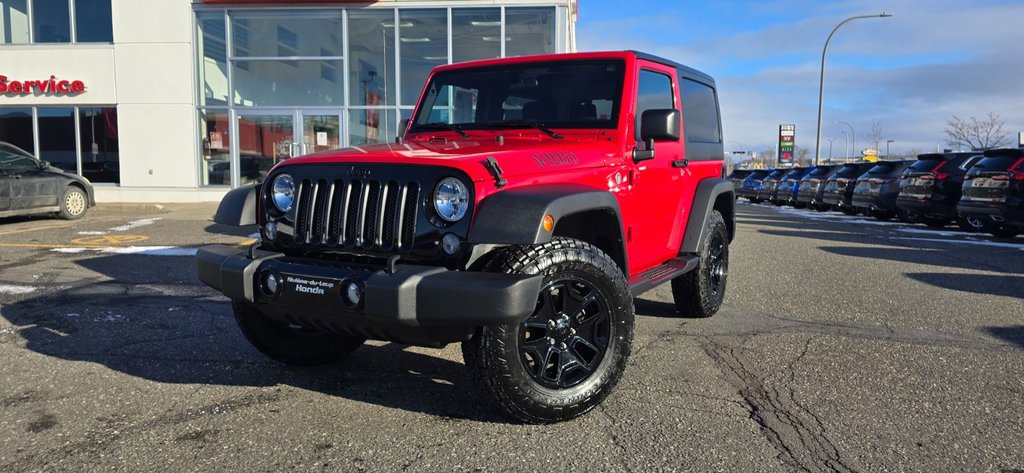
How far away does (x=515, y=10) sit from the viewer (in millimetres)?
17125

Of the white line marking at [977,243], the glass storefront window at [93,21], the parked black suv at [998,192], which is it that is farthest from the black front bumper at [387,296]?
the glass storefront window at [93,21]

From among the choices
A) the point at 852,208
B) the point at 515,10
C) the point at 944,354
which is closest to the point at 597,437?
the point at 944,354

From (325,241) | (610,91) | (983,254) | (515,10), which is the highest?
(515,10)

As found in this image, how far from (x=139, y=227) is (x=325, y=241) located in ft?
33.6

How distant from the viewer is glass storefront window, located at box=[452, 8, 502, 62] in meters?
17.3

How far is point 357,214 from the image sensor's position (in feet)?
10.8

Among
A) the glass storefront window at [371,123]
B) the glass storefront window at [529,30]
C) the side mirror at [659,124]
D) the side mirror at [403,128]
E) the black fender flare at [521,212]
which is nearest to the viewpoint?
the black fender flare at [521,212]

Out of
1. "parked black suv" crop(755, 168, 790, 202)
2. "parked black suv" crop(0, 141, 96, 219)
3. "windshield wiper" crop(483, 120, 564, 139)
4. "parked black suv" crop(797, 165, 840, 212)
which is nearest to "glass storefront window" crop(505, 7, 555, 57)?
"parked black suv" crop(797, 165, 840, 212)

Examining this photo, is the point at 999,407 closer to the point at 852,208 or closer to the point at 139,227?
the point at 139,227

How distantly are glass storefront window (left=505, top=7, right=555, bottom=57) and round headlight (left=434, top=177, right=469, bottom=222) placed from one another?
14375mm

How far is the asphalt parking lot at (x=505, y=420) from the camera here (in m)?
3.03

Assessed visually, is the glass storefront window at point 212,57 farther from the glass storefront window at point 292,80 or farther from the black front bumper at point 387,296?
the black front bumper at point 387,296

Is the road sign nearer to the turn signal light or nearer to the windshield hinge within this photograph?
the windshield hinge

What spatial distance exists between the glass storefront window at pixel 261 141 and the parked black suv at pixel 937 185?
13852 millimetres
